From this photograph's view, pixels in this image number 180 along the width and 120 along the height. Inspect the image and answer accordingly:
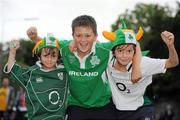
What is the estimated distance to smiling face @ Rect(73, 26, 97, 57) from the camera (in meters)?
→ 6.43

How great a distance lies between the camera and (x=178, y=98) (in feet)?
190

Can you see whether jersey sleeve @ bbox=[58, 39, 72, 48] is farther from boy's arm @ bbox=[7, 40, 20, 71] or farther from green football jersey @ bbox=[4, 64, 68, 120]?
boy's arm @ bbox=[7, 40, 20, 71]

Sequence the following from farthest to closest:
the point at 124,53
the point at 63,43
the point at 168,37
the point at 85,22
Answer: the point at 63,43 < the point at 85,22 < the point at 124,53 < the point at 168,37

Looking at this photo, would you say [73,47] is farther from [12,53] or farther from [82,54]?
[12,53]

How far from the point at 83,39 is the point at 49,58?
0.54 meters

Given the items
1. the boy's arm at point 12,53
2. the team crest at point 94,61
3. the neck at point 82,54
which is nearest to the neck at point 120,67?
the team crest at point 94,61

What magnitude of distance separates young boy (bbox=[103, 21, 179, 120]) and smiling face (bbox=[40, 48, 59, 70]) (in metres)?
0.69

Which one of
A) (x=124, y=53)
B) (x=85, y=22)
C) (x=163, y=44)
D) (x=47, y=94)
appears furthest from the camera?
(x=163, y=44)

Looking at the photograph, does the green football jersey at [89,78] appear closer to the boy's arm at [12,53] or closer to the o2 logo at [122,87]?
the o2 logo at [122,87]

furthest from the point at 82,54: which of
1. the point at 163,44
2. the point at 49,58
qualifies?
the point at 163,44

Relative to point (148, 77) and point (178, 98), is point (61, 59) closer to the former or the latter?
point (148, 77)

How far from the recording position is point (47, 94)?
6.65 m

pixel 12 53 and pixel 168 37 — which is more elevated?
pixel 168 37

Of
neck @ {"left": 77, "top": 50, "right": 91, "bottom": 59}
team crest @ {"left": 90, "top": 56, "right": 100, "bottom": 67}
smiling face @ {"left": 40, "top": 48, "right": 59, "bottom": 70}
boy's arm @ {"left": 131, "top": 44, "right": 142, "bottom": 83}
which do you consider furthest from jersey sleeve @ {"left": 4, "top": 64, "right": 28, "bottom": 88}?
boy's arm @ {"left": 131, "top": 44, "right": 142, "bottom": 83}
